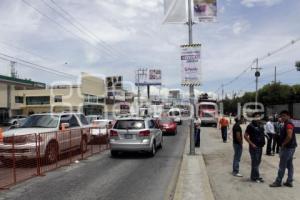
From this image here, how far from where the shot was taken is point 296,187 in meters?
11.1

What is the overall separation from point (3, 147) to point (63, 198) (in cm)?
344

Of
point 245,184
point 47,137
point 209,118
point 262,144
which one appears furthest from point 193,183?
point 209,118

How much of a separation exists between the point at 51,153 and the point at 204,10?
886cm

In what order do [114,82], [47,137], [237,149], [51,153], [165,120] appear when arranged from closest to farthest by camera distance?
[237,149] → [47,137] → [51,153] → [165,120] → [114,82]

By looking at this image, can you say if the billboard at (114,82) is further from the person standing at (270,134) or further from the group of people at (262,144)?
the group of people at (262,144)

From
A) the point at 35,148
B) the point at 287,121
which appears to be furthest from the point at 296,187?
the point at 35,148

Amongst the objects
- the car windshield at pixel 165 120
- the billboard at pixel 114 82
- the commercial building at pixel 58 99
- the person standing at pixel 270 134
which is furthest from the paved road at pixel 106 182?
the billboard at pixel 114 82

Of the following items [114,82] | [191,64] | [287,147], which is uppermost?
[114,82]

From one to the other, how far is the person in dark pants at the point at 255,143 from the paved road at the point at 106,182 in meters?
2.16

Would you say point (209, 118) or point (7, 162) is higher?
point (209, 118)

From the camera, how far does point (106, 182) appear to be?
12445 mm

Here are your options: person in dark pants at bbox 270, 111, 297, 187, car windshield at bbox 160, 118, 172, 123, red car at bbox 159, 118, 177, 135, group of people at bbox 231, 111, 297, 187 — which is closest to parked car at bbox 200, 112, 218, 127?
car windshield at bbox 160, 118, 172, 123

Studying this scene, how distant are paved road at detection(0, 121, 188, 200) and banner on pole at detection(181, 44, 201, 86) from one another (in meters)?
3.85

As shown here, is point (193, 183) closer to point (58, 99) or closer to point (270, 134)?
point (270, 134)
